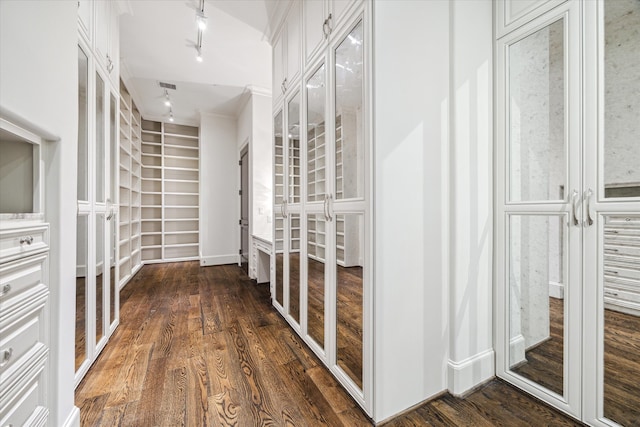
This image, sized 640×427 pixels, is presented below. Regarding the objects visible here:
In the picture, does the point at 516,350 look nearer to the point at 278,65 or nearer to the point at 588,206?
the point at 588,206

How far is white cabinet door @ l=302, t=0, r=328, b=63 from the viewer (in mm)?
1907

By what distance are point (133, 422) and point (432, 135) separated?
2292 millimetres

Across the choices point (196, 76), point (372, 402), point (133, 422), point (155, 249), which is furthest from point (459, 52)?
point (155, 249)

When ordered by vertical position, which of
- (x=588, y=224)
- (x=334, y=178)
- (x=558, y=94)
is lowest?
(x=588, y=224)

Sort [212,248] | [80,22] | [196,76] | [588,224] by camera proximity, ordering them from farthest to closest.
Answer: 1. [212,248]
2. [196,76]
3. [80,22]
4. [588,224]

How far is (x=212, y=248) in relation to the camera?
552 centimetres

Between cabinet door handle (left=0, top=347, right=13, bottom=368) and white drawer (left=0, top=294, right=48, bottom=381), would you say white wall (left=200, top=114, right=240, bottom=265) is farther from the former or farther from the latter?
cabinet door handle (left=0, top=347, right=13, bottom=368)

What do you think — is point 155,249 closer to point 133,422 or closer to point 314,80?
point 133,422

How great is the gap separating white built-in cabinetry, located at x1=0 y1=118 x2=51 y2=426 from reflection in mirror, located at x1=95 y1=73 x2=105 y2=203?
113cm

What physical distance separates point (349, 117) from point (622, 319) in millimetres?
1710

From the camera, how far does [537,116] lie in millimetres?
1604

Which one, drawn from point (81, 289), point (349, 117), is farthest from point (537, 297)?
point (81, 289)

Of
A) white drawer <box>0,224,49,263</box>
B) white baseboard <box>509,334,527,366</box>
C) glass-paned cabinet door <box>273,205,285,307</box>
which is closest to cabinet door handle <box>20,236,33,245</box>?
white drawer <box>0,224,49,263</box>

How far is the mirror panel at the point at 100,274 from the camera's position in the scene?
2.06m
